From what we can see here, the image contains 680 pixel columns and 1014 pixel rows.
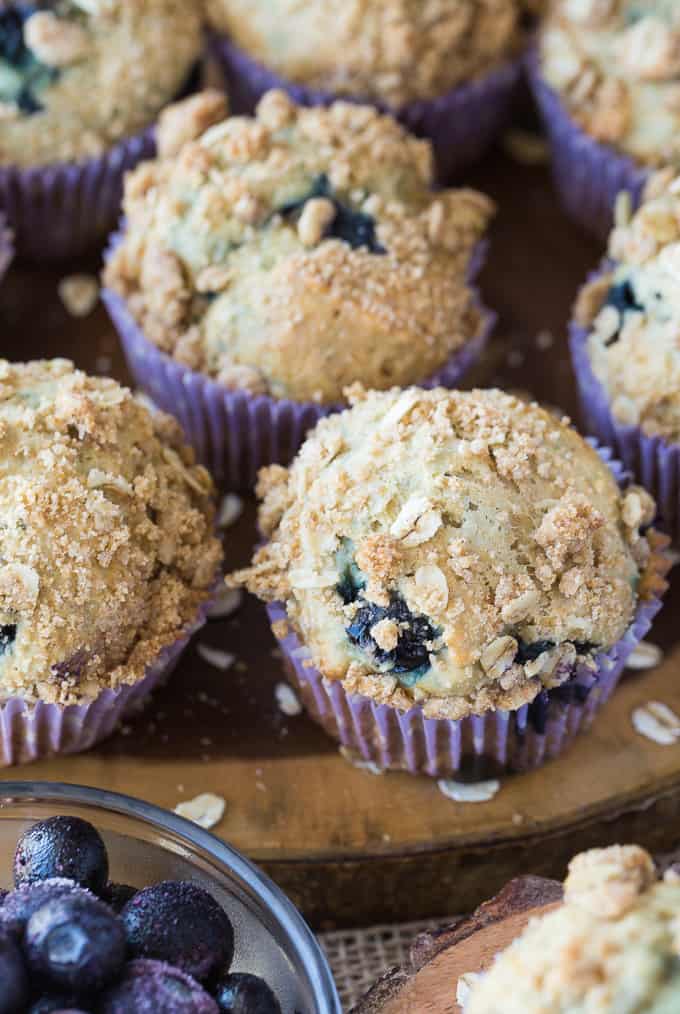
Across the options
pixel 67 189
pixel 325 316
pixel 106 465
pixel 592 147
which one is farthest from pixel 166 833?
pixel 592 147

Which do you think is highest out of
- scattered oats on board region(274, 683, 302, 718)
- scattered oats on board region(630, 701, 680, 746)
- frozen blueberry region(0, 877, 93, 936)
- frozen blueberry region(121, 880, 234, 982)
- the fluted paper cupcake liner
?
the fluted paper cupcake liner

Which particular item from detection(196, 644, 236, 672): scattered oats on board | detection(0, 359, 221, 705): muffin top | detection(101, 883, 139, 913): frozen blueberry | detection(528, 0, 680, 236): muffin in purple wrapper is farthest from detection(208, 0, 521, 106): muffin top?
detection(101, 883, 139, 913): frozen blueberry

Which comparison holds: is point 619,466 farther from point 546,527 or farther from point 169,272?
point 169,272

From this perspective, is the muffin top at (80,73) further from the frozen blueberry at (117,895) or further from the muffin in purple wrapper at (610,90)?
the frozen blueberry at (117,895)

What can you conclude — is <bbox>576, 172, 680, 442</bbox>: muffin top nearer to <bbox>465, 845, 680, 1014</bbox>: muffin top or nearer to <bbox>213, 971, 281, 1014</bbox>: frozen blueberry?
<bbox>465, 845, 680, 1014</bbox>: muffin top

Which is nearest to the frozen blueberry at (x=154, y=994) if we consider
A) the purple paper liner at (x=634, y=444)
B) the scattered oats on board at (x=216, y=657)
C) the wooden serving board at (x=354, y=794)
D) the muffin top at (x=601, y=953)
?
the muffin top at (x=601, y=953)
